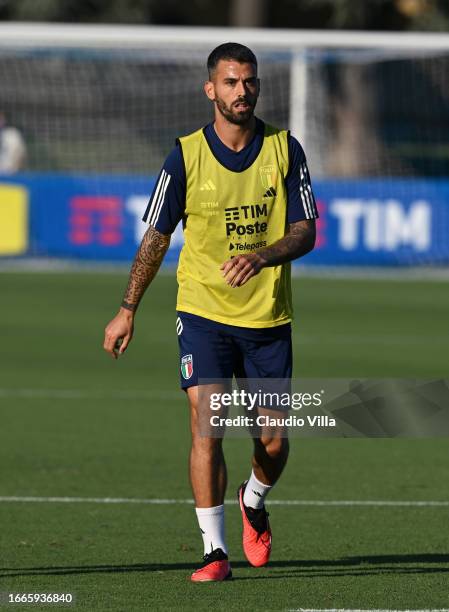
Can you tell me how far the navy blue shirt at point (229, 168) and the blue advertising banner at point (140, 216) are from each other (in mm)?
17392

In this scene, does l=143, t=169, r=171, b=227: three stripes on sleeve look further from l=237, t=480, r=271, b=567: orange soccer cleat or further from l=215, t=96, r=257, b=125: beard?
l=237, t=480, r=271, b=567: orange soccer cleat

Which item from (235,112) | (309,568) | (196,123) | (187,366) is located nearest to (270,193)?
(235,112)

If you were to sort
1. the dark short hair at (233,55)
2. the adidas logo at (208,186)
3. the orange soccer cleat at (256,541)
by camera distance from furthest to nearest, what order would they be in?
the orange soccer cleat at (256,541) → the adidas logo at (208,186) → the dark short hair at (233,55)

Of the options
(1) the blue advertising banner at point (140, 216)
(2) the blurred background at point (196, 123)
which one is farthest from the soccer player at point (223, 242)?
(1) the blue advertising banner at point (140, 216)

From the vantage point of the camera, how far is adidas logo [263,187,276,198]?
23.6ft

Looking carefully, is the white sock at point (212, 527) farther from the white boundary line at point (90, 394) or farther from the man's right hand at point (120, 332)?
the white boundary line at point (90, 394)

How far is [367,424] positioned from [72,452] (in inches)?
172

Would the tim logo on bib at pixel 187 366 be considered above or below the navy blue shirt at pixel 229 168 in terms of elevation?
below

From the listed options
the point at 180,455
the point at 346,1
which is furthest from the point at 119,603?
the point at 346,1

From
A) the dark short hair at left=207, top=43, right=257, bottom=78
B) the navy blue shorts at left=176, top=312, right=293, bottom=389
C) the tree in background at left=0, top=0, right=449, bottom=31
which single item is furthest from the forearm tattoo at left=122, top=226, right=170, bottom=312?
the tree in background at left=0, top=0, right=449, bottom=31

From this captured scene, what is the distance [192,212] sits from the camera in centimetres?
→ 721

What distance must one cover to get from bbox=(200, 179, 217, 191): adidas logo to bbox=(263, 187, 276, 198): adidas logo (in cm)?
24

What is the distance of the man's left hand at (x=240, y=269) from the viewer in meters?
Result: 6.73

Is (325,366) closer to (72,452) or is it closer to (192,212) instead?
(72,452)
